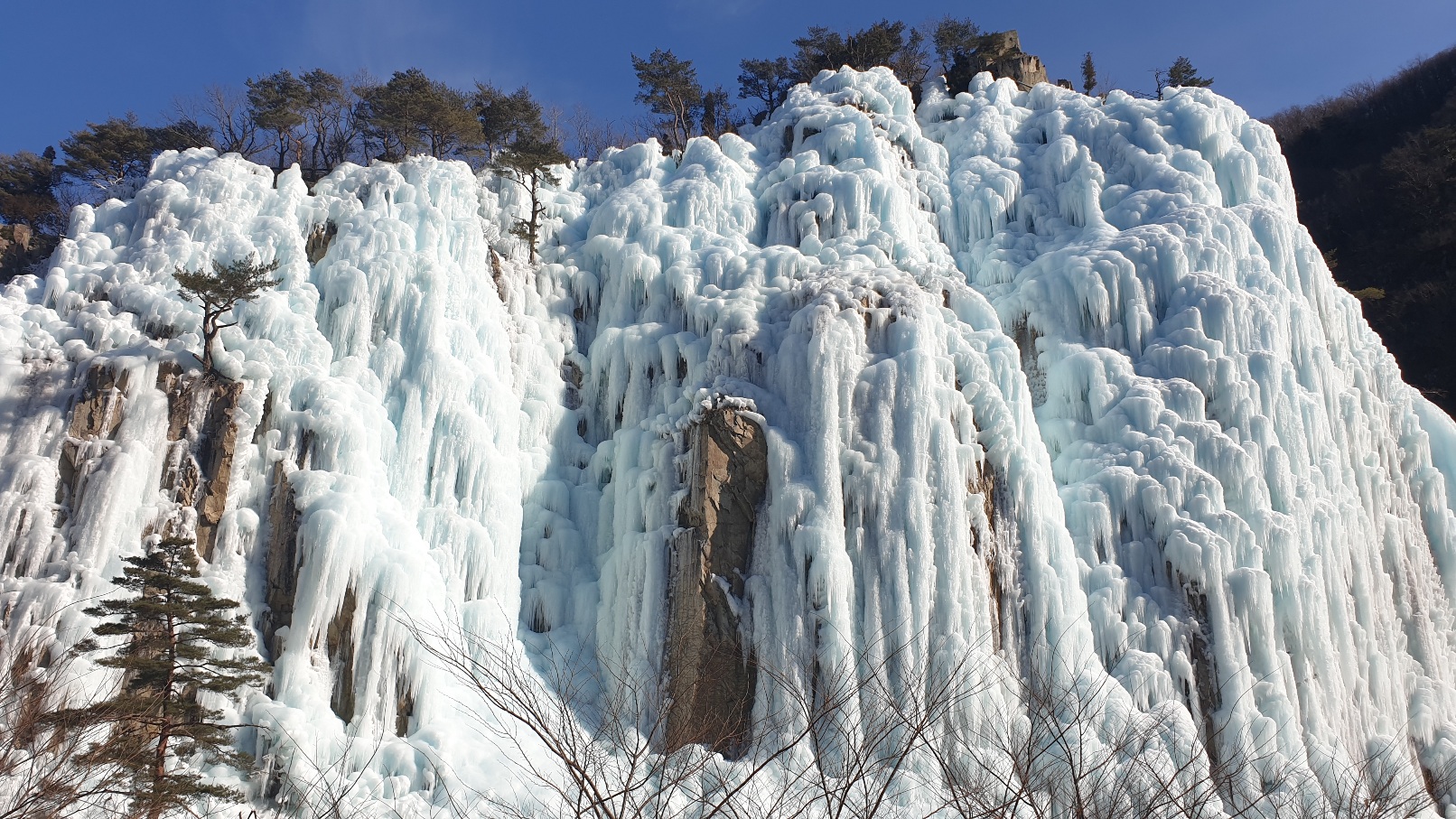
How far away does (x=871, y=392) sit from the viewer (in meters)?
14.3

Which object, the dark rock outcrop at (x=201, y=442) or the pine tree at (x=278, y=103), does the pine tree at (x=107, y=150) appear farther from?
the dark rock outcrop at (x=201, y=442)

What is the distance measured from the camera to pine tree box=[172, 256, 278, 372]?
12812mm

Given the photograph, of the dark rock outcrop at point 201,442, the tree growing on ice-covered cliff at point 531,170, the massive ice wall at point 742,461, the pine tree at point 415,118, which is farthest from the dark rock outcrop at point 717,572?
the pine tree at point 415,118

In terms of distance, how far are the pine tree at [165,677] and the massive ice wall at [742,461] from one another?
4.98 ft

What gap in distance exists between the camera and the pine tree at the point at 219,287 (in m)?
12.8

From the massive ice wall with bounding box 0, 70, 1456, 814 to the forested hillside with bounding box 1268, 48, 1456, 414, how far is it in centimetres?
988

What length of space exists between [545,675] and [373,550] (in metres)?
3.16

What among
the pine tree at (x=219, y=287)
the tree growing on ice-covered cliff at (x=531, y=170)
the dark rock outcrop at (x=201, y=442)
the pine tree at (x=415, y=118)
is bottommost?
the dark rock outcrop at (x=201, y=442)

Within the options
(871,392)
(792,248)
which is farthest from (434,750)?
(792,248)

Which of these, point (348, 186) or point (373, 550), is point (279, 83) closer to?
point (348, 186)

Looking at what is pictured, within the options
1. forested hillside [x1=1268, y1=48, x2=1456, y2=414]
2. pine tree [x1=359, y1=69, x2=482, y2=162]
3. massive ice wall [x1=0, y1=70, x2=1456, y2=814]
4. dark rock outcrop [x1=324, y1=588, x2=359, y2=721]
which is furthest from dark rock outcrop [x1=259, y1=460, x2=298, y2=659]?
forested hillside [x1=1268, y1=48, x2=1456, y2=414]

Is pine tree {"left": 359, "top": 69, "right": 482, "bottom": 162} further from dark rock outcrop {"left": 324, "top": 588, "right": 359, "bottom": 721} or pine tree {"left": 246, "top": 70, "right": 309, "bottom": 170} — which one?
dark rock outcrop {"left": 324, "top": 588, "right": 359, "bottom": 721}

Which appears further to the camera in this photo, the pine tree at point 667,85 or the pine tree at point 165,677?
the pine tree at point 667,85

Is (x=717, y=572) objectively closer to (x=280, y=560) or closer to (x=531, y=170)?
(x=280, y=560)
